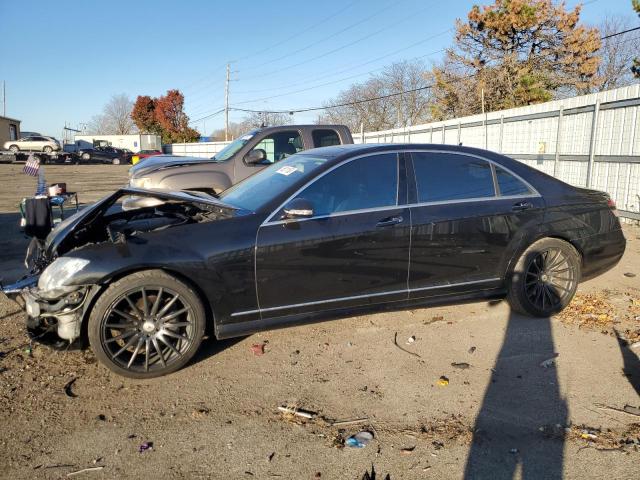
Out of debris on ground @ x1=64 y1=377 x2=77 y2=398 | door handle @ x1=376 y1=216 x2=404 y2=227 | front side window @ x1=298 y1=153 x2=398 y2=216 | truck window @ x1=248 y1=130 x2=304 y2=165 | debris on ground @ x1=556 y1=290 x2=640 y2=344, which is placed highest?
truck window @ x1=248 y1=130 x2=304 y2=165

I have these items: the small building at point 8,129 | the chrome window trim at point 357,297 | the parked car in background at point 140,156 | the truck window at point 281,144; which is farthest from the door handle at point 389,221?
the small building at point 8,129

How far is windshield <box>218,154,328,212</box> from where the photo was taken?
13.4 feet

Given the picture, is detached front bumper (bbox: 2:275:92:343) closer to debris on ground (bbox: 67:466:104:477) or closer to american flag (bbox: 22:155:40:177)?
debris on ground (bbox: 67:466:104:477)

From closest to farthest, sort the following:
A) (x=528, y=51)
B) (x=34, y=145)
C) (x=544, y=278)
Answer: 1. (x=544, y=278)
2. (x=528, y=51)
3. (x=34, y=145)

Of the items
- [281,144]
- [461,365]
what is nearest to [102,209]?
[461,365]

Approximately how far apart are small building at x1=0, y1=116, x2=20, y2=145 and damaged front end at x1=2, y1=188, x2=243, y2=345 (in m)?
52.6

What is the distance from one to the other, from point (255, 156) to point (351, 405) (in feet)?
16.8

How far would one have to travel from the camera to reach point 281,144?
8352mm

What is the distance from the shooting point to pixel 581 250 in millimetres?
4836

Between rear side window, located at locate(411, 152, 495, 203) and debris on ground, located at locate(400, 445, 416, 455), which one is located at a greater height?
rear side window, located at locate(411, 152, 495, 203)

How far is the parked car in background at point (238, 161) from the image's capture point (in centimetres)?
747

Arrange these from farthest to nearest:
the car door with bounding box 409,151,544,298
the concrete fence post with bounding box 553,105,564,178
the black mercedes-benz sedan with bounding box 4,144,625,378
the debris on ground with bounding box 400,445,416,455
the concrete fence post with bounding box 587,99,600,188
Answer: the concrete fence post with bounding box 553,105,564,178 < the concrete fence post with bounding box 587,99,600,188 < the car door with bounding box 409,151,544,298 < the black mercedes-benz sedan with bounding box 4,144,625,378 < the debris on ground with bounding box 400,445,416,455

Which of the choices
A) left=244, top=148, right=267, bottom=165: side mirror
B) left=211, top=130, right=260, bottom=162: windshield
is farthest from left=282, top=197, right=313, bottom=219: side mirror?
left=211, top=130, right=260, bottom=162: windshield

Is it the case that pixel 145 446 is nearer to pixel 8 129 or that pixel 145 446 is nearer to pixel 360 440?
pixel 360 440
